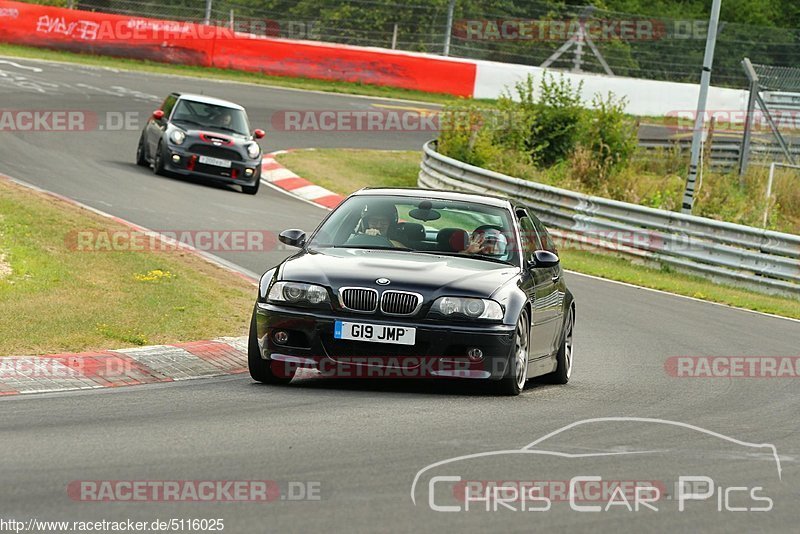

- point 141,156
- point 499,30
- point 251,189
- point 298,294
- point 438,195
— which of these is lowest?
point 251,189

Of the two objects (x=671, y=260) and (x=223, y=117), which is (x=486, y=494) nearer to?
(x=671, y=260)

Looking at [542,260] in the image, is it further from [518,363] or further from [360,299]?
[360,299]

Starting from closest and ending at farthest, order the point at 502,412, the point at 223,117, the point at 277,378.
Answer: the point at 502,412, the point at 277,378, the point at 223,117

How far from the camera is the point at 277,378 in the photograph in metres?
9.39

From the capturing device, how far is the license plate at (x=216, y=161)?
24375 millimetres

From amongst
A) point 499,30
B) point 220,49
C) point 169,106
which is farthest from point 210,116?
point 499,30

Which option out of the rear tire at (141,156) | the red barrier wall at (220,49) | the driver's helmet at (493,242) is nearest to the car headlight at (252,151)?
the rear tire at (141,156)

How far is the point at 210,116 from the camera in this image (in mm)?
25078

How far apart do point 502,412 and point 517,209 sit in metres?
2.73

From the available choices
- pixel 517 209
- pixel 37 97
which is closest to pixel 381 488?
pixel 517 209

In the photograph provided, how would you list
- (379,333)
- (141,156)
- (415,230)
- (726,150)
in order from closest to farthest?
(379,333), (415,230), (141,156), (726,150)

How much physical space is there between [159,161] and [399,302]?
1634 centimetres

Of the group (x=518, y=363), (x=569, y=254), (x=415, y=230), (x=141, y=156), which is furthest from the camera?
(x=141, y=156)

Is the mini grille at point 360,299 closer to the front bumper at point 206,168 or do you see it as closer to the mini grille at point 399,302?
the mini grille at point 399,302
